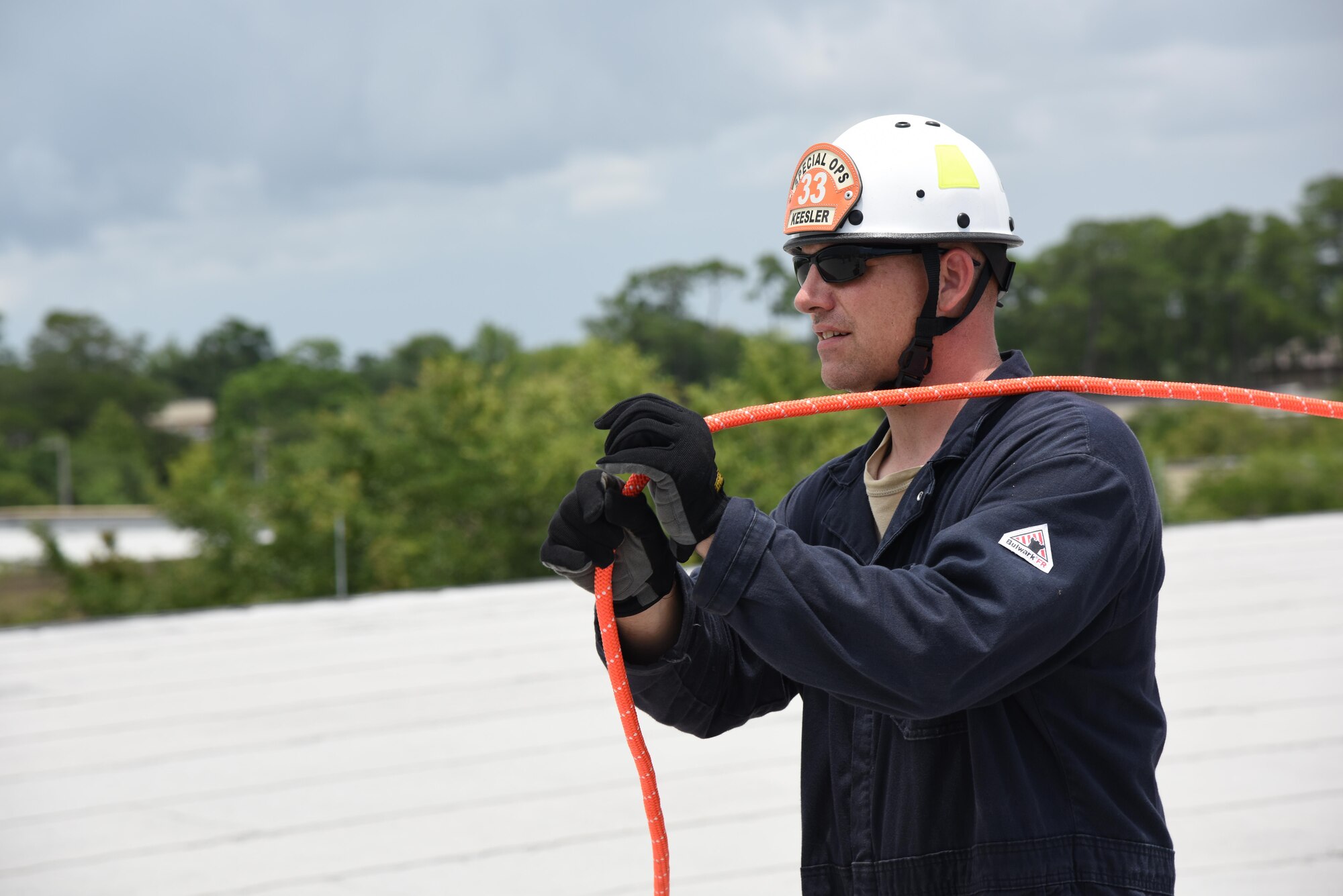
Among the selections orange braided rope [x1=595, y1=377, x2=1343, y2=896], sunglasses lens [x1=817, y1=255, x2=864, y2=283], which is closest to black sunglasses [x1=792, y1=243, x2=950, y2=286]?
sunglasses lens [x1=817, y1=255, x2=864, y2=283]

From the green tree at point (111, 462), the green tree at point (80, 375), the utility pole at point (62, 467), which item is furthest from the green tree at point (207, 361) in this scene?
the utility pole at point (62, 467)

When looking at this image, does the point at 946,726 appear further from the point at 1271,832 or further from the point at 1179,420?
the point at 1179,420

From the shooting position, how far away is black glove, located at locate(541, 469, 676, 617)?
4.20 ft

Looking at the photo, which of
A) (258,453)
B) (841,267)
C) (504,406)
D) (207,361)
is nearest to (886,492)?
(841,267)

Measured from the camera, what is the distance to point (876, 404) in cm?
140

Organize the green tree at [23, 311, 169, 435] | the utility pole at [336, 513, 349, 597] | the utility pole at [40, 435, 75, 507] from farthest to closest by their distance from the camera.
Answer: the green tree at [23, 311, 169, 435], the utility pole at [40, 435, 75, 507], the utility pole at [336, 513, 349, 597]

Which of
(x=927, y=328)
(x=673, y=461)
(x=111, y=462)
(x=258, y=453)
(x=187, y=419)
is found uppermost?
(x=927, y=328)

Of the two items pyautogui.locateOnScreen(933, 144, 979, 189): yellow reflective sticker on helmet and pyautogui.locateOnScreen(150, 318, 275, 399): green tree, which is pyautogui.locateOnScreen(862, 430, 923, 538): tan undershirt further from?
pyautogui.locateOnScreen(150, 318, 275, 399): green tree

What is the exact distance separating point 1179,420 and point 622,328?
24.1 meters

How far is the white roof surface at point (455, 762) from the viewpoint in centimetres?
263

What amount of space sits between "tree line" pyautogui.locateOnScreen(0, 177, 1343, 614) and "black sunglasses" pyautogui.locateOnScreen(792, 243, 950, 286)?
807 millimetres

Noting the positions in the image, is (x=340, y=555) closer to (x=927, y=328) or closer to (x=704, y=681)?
(x=704, y=681)

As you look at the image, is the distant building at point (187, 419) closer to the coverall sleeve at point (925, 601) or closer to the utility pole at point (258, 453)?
the utility pole at point (258, 453)

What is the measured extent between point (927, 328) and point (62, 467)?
169ft
